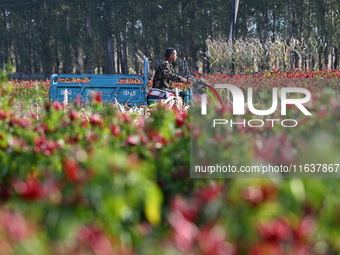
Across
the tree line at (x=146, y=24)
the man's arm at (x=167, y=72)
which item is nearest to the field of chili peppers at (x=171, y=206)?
the man's arm at (x=167, y=72)

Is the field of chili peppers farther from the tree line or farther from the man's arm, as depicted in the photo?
the tree line

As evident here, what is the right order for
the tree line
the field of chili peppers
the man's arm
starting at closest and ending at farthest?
the field of chili peppers, the man's arm, the tree line

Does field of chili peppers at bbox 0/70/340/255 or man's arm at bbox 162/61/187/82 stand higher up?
man's arm at bbox 162/61/187/82

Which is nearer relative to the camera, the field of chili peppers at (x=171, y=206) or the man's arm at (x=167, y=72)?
the field of chili peppers at (x=171, y=206)

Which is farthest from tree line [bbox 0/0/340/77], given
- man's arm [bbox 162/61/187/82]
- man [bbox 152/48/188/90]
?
man's arm [bbox 162/61/187/82]

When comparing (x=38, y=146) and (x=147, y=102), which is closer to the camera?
(x=38, y=146)

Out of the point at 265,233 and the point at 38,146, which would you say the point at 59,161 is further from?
the point at 265,233

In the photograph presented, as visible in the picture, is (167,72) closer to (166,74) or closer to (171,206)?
(166,74)

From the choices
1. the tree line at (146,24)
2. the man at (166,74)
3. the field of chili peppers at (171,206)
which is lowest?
the field of chili peppers at (171,206)

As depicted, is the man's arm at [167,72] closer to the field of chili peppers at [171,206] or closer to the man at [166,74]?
the man at [166,74]

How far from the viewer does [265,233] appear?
5.48 ft

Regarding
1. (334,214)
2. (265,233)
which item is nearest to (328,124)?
(334,214)

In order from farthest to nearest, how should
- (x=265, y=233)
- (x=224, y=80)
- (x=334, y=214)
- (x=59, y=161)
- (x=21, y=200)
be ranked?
1. (x=224, y=80)
2. (x=59, y=161)
3. (x=334, y=214)
4. (x=21, y=200)
5. (x=265, y=233)

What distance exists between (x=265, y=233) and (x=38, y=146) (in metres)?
1.52
